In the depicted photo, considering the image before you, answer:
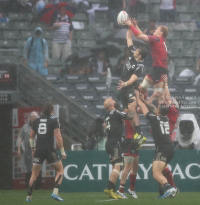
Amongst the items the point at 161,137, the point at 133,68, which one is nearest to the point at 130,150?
the point at 161,137

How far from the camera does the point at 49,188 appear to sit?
16.9 metres

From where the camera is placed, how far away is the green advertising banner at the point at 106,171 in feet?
51.6

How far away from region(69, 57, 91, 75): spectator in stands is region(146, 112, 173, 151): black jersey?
25.5 feet

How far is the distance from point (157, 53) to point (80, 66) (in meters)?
6.73

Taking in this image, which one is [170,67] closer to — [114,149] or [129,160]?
[129,160]

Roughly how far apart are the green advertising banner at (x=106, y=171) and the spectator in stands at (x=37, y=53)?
12.8 feet

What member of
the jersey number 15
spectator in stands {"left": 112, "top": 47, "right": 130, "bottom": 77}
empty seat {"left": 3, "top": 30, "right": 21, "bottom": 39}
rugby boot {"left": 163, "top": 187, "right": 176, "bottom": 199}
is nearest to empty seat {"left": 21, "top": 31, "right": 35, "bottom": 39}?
empty seat {"left": 3, "top": 30, "right": 21, "bottom": 39}

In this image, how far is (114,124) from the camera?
12.4 meters

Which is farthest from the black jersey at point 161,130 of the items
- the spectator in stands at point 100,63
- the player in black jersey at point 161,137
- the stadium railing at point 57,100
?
the spectator in stands at point 100,63

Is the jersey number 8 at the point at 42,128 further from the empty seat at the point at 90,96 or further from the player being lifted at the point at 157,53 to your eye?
the empty seat at the point at 90,96

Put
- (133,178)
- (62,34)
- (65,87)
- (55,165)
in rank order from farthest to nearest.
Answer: (62,34)
(65,87)
(133,178)
(55,165)

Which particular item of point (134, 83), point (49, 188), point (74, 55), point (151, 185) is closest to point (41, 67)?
point (74, 55)

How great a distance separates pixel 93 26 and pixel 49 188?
7067 mm

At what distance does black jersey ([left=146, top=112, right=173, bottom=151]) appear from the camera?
11.7 metres
